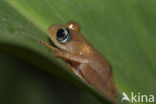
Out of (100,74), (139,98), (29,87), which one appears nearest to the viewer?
(139,98)

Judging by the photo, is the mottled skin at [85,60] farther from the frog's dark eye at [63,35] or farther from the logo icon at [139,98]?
the logo icon at [139,98]

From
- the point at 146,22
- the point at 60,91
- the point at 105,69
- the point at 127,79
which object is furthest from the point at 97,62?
the point at 60,91

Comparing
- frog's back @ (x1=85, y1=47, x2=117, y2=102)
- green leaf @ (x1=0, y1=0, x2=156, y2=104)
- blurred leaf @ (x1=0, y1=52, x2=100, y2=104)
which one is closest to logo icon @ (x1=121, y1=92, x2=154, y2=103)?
green leaf @ (x1=0, y1=0, x2=156, y2=104)

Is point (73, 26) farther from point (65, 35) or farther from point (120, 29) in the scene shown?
point (120, 29)

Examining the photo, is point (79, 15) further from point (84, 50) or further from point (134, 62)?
point (134, 62)

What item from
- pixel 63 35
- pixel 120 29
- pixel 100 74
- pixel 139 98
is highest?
pixel 120 29

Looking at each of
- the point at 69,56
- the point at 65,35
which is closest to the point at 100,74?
the point at 69,56

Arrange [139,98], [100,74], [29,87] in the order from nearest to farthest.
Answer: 1. [139,98]
2. [100,74]
3. [29,87]
